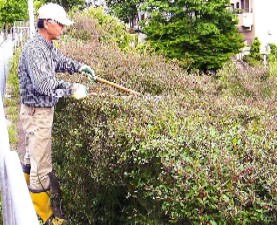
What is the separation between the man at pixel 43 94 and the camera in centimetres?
483

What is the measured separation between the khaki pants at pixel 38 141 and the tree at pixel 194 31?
18.7 m

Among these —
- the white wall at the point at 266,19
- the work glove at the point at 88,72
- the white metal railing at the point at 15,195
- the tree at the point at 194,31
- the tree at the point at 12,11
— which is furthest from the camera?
the tree at the point at 12,11

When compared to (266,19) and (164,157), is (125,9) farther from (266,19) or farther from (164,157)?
(164,157)

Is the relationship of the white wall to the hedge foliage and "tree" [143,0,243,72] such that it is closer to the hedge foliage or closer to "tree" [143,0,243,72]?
"tree" [143,0,243,72]

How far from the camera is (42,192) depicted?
5.18 metres

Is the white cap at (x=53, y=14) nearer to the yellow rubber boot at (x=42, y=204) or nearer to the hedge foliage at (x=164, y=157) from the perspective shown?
the hedge foliage at (x=164, y=157)

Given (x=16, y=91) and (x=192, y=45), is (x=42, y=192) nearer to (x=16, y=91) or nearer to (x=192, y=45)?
(x=16, y=91)

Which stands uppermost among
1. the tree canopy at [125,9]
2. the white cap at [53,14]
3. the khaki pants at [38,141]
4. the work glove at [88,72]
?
the tree canopy at [125,9]

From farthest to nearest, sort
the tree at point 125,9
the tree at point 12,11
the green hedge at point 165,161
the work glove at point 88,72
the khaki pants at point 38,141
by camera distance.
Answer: the tree at point 12,11 < the tree at point 125,9 < the work glove at point 88,72 < the khaki pants at point 38,141 < the green hedge at point 165,161

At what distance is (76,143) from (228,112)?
139 centimetres

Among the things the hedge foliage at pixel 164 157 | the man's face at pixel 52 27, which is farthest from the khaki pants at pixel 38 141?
the man's face at pixel 52 27

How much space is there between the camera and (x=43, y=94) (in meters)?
4.94

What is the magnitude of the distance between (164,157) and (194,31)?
70.4ft

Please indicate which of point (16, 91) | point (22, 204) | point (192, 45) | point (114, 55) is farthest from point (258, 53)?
point (22, 204)
